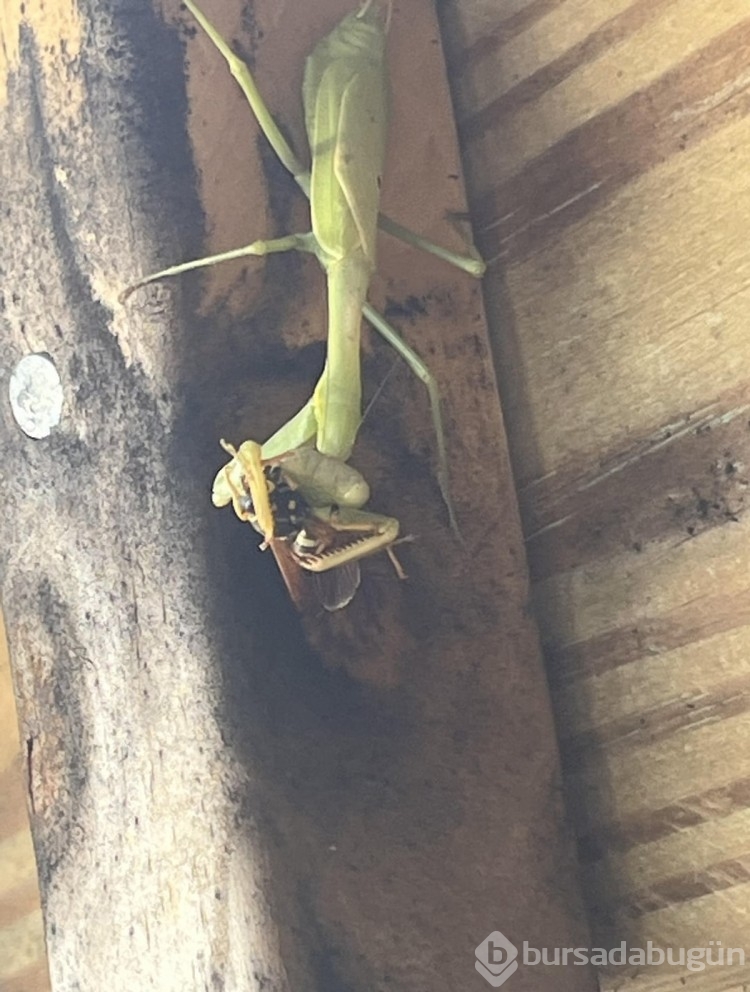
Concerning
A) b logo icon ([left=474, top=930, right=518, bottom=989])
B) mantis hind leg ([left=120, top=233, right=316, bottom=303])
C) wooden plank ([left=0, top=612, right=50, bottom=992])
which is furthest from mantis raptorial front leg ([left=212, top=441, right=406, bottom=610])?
wooden plank ([left=0, top=612, right=50, bottom=992])

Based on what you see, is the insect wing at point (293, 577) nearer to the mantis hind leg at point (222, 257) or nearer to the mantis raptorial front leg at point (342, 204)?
the mantis raptorial front leg at point (342, 204)

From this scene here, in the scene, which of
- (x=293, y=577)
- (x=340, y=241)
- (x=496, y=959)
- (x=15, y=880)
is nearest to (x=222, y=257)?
(x=340, y=241)

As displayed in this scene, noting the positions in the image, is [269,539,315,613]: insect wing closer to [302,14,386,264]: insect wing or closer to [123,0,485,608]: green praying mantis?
[123,0,485,608]: green praying mantis

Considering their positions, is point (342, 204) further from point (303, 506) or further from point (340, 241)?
point (303, 506)

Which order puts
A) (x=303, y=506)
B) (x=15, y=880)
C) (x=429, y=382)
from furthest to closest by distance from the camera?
1. (x=15, y=880)
2. (x=429, y=382)
3. (x=303, y=506)

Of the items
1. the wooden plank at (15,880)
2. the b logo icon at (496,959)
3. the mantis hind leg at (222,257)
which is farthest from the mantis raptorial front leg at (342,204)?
the wooden plank at (15,880)

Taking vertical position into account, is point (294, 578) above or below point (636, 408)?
below
